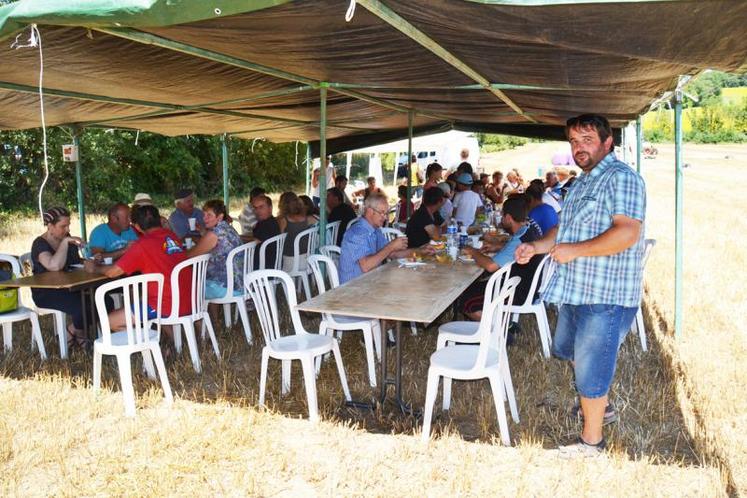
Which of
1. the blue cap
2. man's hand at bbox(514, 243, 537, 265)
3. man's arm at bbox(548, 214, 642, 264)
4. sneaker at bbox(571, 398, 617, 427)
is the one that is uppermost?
the blue cap

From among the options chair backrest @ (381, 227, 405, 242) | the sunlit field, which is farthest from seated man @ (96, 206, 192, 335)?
chair backrest @ (381, 227, 405, 242)

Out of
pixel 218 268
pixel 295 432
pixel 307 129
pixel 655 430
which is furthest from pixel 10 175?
pixel 655 430

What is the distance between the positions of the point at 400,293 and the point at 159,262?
180cm

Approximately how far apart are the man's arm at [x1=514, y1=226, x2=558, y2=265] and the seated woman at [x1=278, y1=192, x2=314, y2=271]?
11.0 ft

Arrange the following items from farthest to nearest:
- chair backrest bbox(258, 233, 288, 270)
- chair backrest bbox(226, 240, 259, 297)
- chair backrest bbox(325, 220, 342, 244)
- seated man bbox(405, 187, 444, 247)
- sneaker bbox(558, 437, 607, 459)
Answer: chair backrest bbox(325, 220, 342, 244) < seated man bbox(405, 187, 444, 247) < chair backrest bbox(258, 233, 288, 270) < chair backrest bbox(226, 240, 259, 297) < sneaker bbox(558, 437, 607, 459)

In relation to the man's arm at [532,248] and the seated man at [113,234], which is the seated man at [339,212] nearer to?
the seated man at [113,234]

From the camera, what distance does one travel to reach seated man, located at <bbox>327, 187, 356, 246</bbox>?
7.32 m

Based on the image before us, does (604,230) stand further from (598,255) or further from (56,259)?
(56,259)

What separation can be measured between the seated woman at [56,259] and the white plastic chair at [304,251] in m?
1.97

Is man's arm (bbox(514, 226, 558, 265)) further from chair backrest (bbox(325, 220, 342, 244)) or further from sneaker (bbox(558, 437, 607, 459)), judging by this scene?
chair backrest (bbox(325, 220, 342, 244))

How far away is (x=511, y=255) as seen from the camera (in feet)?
14.1

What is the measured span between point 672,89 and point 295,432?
3.61m

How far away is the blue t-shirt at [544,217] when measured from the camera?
17.4 ft

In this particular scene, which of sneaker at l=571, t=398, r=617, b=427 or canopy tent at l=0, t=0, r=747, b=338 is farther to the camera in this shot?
sneaker at l=571, t=398, r=617, b=427
